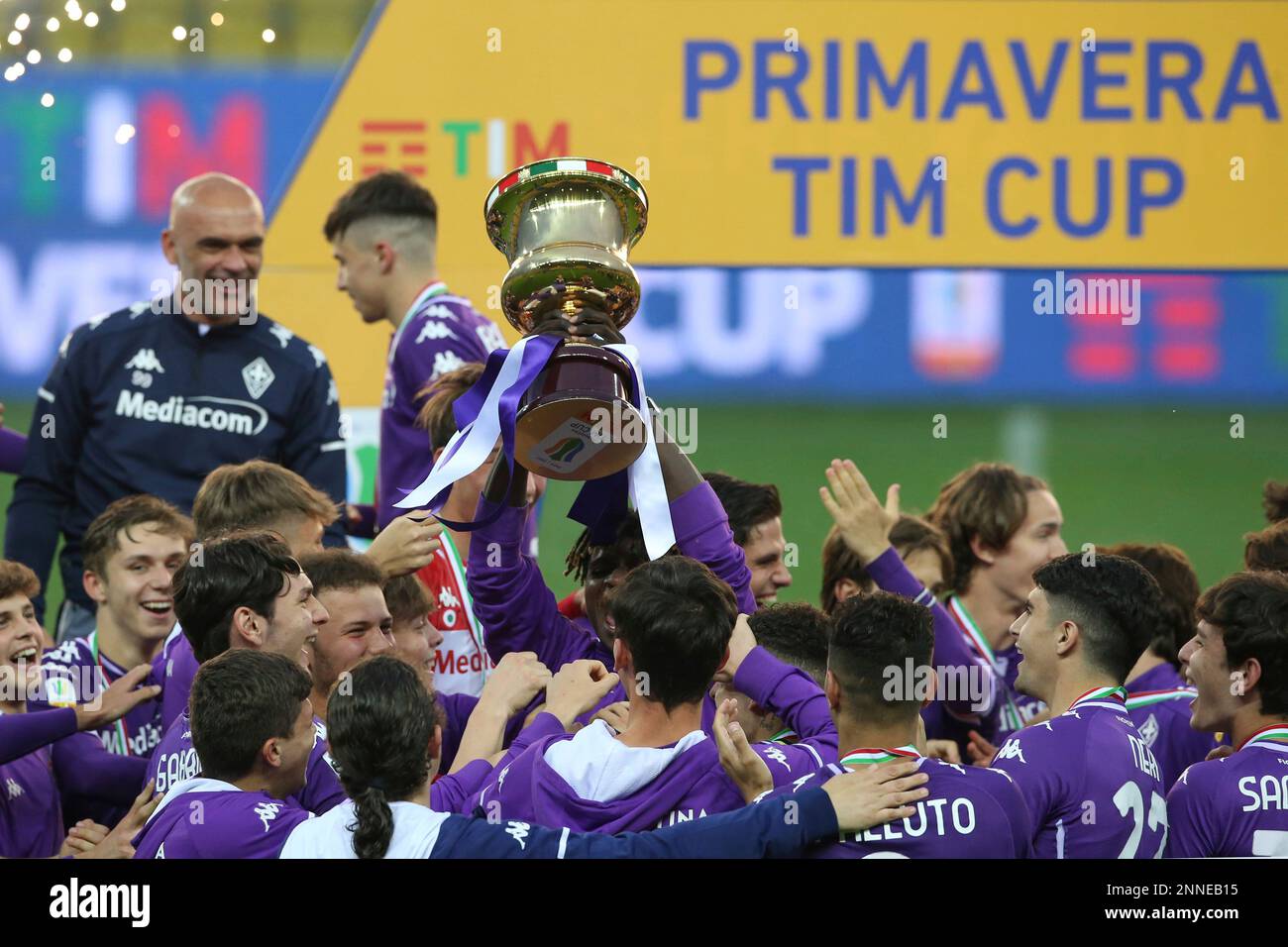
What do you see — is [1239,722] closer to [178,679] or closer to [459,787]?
[459,787]

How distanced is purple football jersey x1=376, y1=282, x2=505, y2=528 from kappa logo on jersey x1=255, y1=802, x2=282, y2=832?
214 cm

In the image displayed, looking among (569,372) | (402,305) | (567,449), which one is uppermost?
(402,305)

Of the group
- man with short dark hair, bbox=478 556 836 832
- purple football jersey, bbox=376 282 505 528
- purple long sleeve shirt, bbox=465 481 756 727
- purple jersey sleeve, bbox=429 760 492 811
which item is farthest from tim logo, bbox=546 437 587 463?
purple football jersey, bbox=376 282 505 528

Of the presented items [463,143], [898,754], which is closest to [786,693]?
[898,754]

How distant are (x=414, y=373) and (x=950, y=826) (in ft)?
9.31

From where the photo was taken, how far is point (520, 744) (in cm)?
328

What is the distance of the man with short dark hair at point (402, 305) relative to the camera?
17.3 feet

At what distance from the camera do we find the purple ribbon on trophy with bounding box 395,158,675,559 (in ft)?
11.1

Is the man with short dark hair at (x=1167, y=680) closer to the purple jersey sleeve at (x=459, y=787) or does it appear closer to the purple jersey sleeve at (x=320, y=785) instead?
the purple jersey sleeve at (x=459, y=787)

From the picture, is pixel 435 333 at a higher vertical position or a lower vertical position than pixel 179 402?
higher

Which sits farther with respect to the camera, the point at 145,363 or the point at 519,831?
the point at 145,363

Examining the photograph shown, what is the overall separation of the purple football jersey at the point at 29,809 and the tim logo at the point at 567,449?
1.29m

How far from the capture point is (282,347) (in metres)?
5.38
